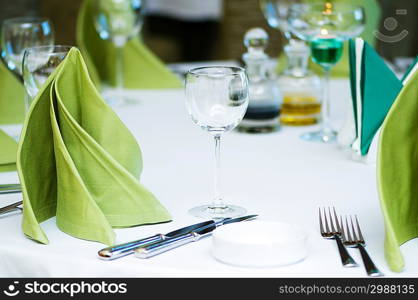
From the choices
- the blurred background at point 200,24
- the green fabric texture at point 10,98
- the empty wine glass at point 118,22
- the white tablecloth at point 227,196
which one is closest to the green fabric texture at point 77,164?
the white tablecloth at point 227,196

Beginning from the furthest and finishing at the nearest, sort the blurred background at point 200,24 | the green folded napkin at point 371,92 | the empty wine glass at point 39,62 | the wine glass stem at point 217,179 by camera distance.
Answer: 1. the blurred background at point 200,24
2. the green folded napkin at point 371,92
3. the empty wine glass at point 39,62
4. the wine glass stem at point 217,179

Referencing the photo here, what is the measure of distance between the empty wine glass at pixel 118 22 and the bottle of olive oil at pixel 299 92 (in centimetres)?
48

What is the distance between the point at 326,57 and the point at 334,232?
0.70 meters

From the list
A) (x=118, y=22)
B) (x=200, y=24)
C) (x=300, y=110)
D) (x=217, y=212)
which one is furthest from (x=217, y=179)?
(x=200, y=24)

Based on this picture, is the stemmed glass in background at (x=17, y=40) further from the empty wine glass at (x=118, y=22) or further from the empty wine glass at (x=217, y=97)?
the empty wine glass at (x=217, y=97)

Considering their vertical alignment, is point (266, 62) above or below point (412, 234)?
above

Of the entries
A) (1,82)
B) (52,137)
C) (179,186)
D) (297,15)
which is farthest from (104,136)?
(1,82)

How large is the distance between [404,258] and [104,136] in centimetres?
47

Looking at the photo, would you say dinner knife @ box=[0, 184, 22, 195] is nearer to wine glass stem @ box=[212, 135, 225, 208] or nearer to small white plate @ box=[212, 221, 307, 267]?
wine glass stem @ box=[212, 135, 225, 208]

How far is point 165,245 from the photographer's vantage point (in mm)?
980

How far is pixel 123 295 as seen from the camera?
919 mm

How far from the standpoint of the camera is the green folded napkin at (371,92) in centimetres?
138

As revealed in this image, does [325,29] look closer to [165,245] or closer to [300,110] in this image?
[300,110]

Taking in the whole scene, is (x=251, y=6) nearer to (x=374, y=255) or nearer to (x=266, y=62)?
(x=266, y=62)
